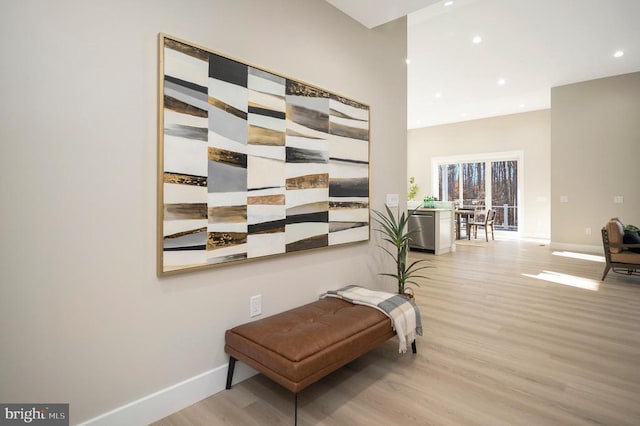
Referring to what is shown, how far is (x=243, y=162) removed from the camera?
2.10m

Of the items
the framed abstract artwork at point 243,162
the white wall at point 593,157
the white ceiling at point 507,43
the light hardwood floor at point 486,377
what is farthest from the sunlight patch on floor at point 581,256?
the framed abstract artwork at point 243,162

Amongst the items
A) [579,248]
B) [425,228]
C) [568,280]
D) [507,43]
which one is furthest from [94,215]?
[579,248]

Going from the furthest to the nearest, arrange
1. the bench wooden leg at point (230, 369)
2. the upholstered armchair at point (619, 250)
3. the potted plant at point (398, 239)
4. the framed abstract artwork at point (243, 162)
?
the upholstered armchair at point (619, 250)
the potted plant at point (398, 239)
the bench wooden leg at point (230, 369)
the framed abstract artwork at point (243, 162)

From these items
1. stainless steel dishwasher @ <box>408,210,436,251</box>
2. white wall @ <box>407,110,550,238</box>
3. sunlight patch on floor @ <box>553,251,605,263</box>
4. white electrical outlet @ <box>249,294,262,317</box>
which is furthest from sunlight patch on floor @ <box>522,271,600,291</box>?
white wall @ <box>407,110,550,238</box>

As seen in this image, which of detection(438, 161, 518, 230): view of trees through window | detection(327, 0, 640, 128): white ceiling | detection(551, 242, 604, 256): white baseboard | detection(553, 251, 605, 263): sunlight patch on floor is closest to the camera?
detection(327, 0, 640, 128): white ceiling

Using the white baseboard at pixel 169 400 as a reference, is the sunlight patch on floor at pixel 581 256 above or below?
above

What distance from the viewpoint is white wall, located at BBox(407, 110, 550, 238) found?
9.05 meters

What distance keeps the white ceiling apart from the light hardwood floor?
2715 mm

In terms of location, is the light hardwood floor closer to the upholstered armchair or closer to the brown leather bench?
the brown leather bench

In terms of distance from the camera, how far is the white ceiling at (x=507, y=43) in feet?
13.1

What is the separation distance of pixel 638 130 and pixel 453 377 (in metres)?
7.09

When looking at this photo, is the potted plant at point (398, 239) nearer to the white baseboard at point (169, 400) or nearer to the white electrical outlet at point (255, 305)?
the white electrical outlet at point (255, 305)

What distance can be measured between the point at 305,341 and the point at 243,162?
3.70 ft

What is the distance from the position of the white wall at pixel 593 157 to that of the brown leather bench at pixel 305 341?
6775mm
